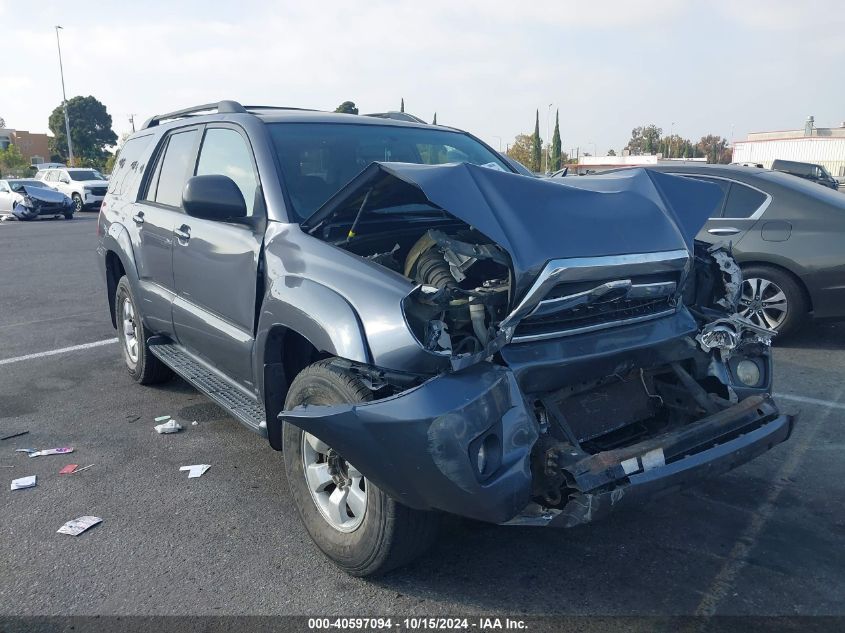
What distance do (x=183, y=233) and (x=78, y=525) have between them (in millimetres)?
1772

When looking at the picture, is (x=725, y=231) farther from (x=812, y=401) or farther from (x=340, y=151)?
(x=340, y=151)

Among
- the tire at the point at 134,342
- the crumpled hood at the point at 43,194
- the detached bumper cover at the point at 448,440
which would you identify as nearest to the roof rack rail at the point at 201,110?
the tire at the point at 134,342

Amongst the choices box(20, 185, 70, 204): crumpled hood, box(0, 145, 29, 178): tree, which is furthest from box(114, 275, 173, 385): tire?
box(0, 145, 29, 178): tree

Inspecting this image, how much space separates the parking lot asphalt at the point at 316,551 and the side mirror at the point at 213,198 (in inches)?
59.3

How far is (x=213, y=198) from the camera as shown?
11.7 ft

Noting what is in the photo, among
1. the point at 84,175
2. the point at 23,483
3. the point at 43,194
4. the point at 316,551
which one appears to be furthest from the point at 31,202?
the point at 316,551

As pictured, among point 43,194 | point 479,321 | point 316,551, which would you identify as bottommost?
point 316,551

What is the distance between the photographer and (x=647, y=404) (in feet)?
11.3

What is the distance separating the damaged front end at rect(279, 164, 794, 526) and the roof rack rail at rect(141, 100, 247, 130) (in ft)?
4.44

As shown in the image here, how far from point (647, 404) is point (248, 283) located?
2.04 meters

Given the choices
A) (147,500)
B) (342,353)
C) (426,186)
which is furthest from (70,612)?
(426,186)

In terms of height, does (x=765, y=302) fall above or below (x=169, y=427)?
above

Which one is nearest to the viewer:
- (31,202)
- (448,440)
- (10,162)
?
(448,440)

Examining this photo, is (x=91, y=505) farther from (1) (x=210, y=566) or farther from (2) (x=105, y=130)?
(2) (x=105, y=130)
